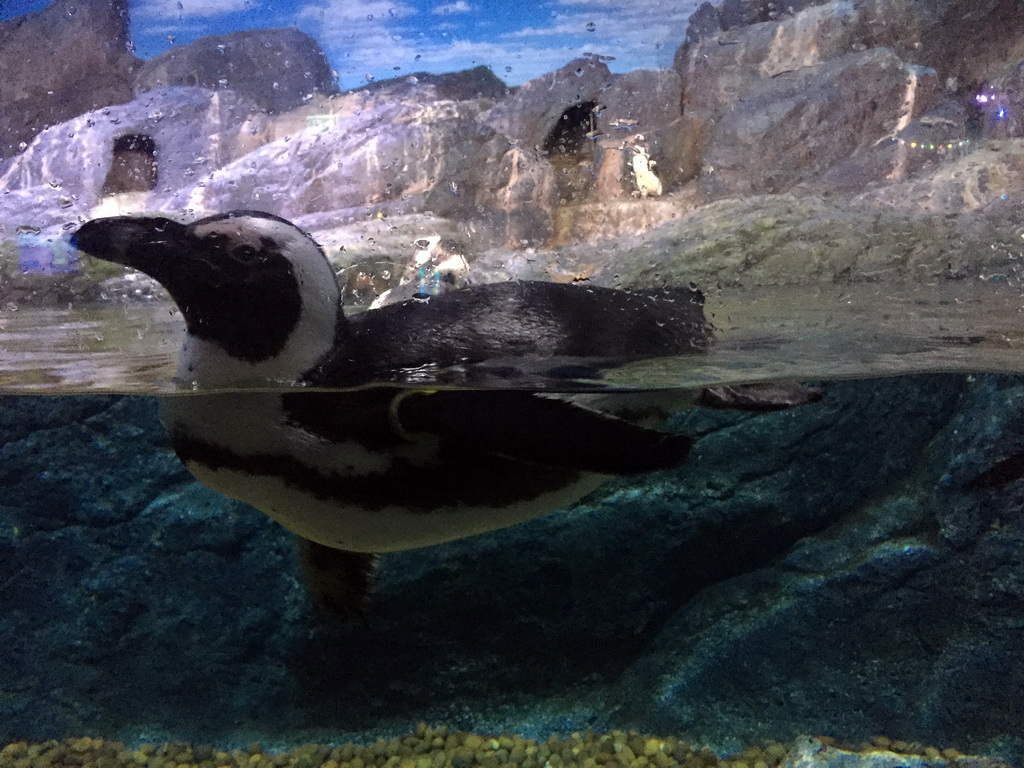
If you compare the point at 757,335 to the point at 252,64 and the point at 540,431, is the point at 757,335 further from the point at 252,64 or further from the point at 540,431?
the point at 252,64

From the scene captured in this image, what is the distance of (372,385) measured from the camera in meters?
1.66

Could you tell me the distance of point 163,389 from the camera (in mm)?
2041

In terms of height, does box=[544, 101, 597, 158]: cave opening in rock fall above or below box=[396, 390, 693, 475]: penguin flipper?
above

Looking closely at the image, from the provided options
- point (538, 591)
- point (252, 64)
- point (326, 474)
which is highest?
point (252, 64)

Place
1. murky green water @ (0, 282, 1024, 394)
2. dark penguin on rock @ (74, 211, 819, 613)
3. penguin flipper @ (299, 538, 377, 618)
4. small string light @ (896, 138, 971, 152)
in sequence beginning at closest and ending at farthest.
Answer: dark penguin on rock @ (74, 211, 819, 613) < small string light @ (896, 138, 971, 152) < murky green water @ (0, 282, 1024, 394) < penguin flipper @ (299, 538, 377, 618)

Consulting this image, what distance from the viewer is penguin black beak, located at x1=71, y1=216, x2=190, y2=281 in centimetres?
152

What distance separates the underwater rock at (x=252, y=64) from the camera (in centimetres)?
169

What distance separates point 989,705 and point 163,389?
4.59 m

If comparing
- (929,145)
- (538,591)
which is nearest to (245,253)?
(929,145)

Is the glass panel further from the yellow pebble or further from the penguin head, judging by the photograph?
the yellow pebble

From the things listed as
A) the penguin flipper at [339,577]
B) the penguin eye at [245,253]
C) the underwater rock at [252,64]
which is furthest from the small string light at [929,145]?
the penguin flipper at [339,577]

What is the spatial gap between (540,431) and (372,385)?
0.42 meters

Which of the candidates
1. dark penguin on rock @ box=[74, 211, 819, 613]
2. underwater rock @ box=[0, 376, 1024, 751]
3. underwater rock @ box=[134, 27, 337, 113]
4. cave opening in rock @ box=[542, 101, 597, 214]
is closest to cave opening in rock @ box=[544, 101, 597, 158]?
cave opening in rock @ box=[542, 101, 597, 214]

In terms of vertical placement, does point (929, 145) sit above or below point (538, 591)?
above
